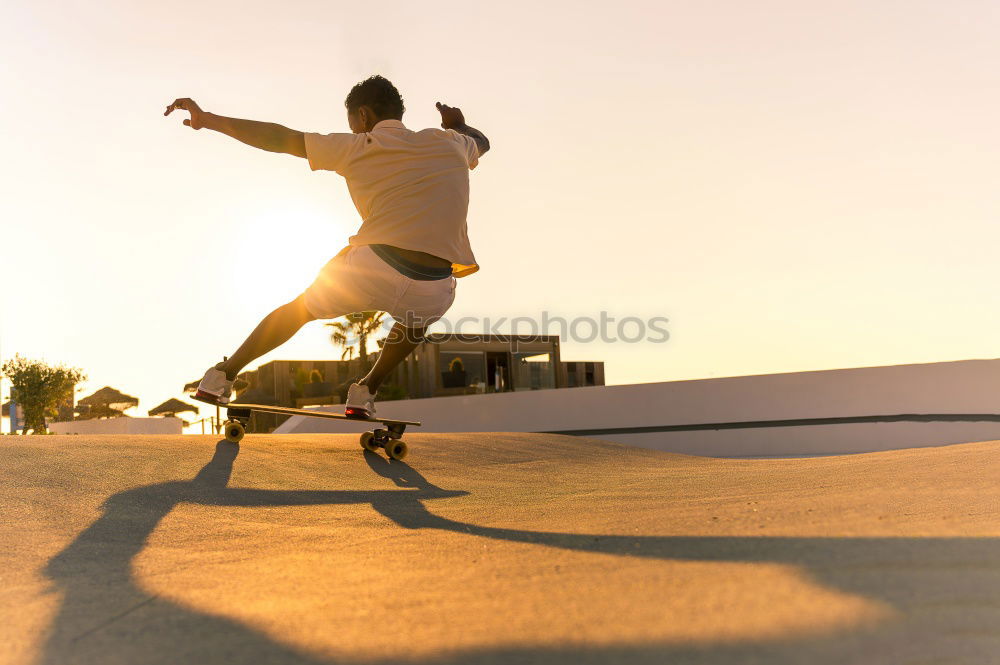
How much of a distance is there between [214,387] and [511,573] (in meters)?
2.31

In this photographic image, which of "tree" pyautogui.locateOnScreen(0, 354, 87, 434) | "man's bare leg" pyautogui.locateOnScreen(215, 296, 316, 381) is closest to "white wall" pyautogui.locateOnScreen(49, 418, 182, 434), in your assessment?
"tree" pyautogui.locateOnScreen(0, 354, 87, 434)

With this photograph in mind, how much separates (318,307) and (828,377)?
8667 millimetres

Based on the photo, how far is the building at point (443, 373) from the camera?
24.1 meters

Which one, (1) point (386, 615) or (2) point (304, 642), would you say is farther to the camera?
(1) point (386, 615)

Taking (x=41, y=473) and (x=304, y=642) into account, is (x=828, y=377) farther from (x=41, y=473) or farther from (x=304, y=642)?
(x=304, y=642)

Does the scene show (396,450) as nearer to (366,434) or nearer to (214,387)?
(366,434)

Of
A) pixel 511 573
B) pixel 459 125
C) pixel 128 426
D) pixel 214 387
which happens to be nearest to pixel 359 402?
pixel 214 387

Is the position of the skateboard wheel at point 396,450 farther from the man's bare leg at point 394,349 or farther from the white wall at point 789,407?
the white wall at point 789,407

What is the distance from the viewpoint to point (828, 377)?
10055 millimetres

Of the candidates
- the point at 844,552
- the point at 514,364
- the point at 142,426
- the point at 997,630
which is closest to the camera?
the point at 997,630

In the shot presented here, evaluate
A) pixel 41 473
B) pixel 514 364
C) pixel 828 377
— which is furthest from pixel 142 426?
pixel 41 473

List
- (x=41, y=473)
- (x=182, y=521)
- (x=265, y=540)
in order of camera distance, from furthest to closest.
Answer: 1. (x=41, y=473)
2. (x=182, y=521)
3. (x=265, y=540)

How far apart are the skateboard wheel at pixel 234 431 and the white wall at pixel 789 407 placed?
26.4ft

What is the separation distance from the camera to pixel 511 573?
139cm
